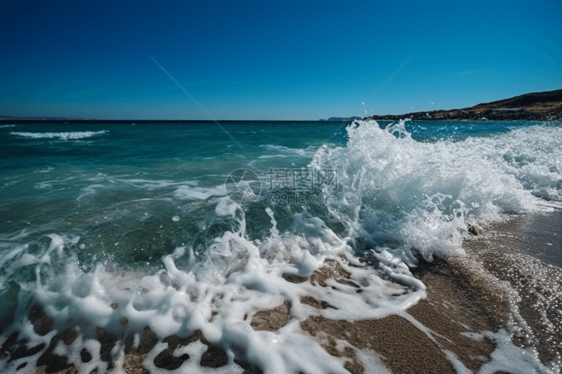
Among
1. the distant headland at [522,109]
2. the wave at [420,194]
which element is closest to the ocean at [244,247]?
the wave at [420,194]

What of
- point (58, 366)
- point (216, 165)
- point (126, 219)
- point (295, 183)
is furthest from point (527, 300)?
point (216, 165)

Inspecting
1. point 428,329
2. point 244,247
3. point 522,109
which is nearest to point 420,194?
point 428,329

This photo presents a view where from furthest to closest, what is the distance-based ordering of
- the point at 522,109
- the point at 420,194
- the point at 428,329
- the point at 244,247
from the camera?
the point at 522,109
the point at 420,194
the point at 244,247
the point at 428,329

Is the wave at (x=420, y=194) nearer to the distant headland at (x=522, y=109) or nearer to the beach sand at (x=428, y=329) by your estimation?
the beach sand at (x=428, y=329)

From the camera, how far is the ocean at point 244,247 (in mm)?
2025

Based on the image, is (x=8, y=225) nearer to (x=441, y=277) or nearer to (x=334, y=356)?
(x=334, y=356)

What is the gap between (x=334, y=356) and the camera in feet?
5.90

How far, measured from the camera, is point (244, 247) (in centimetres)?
316

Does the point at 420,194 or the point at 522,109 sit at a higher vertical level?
the point at 522,109

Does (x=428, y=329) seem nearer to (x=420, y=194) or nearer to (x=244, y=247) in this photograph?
(x=244, y=247)

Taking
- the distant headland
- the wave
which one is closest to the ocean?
the wave

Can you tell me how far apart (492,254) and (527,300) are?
835 millimetres

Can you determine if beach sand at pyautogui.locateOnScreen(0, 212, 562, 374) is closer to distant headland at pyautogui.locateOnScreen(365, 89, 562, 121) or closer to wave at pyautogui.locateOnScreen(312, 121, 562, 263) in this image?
wave at pyautogui.locateOnScreen(312, 121, 562, 263)

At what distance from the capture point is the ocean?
203cm
